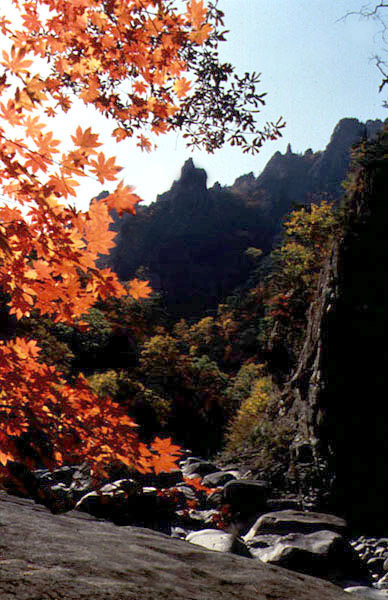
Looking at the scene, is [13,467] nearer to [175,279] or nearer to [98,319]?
[98,319]

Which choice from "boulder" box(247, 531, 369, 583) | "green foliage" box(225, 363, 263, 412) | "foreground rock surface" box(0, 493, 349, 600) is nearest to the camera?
"foreground rock surface" box(0, 493, 349, 600)

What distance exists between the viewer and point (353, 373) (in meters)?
5.93

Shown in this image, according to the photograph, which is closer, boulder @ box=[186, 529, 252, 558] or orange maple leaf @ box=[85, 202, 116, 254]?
orange maple leaf @ box=[85, 202, 116, 254]

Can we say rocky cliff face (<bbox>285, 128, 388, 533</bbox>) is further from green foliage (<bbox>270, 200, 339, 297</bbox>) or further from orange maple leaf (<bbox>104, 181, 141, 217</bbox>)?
orange maple leaf (<bbox>104, 181, 141, 217</bbox>)

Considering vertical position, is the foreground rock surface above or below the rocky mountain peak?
below

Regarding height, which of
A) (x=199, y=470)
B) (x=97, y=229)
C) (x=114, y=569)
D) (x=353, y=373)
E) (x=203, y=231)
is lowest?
→ (x=199, y=470)

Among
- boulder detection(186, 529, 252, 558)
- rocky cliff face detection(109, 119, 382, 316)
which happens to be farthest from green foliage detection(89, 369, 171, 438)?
rocky cliff face detection(109, 119, 382, 316)

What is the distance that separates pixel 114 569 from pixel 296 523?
3952mm

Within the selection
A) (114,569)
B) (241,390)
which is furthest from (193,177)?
(114,569)

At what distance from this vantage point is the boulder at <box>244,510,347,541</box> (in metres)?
4.51

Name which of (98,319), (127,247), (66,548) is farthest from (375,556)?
(127,247)

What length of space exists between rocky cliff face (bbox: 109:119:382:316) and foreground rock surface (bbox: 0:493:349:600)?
44.0 m

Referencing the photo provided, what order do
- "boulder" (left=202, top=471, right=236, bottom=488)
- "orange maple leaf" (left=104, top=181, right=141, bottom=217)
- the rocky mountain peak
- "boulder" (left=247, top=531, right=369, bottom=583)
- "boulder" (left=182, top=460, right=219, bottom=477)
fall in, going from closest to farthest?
1. "orange maple leaf" (left=104, top=181, right=141, bottom=217)
2. "boulder" (left=247, top=531, right=369, bottom=583)
3. "boulder" (left=202, top=471, right=236, bottom=488)
4. "boulder" (left=182, top=460, right=219, bottom=477)
5. the rocky mountain peak

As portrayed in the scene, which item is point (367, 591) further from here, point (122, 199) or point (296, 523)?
point (122, 199)
